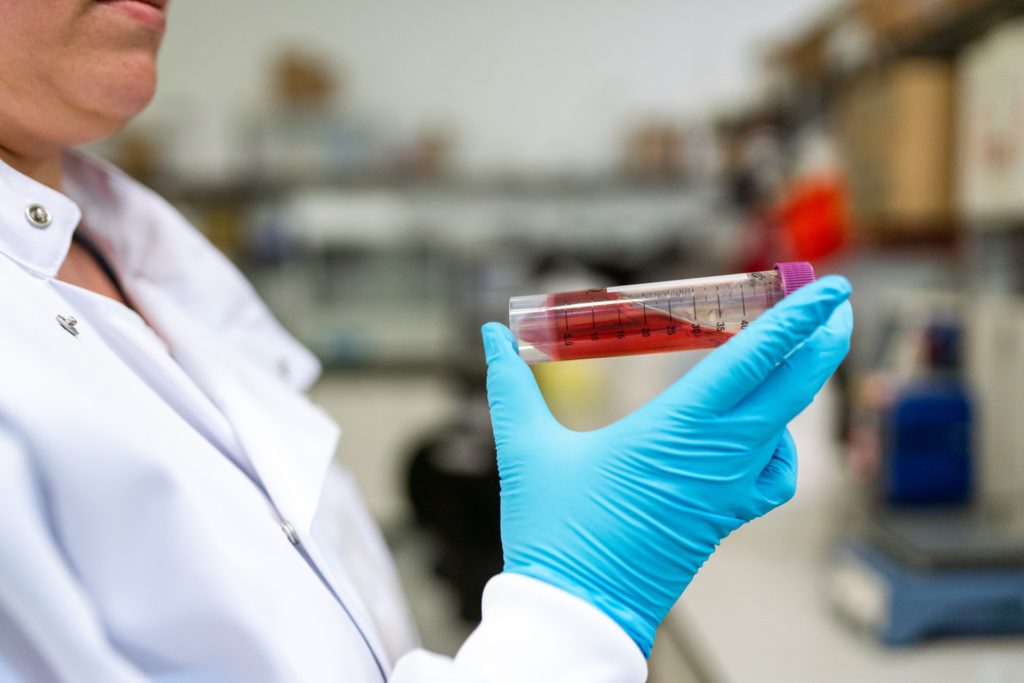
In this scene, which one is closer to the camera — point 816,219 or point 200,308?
point 200,308

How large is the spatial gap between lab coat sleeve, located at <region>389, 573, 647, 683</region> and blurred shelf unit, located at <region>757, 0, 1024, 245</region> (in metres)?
1.39

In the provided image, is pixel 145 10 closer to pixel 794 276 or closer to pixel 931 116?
pixel 794 276

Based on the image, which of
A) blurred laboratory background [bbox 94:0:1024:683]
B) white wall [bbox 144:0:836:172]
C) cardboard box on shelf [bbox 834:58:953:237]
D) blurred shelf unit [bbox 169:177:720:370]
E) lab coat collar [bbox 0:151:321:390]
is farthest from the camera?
white wall [bbox 144:0:836:172]

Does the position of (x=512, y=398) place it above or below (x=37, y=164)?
below

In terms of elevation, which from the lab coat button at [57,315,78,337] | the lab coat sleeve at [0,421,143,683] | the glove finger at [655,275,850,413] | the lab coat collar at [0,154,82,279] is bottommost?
the lab coat sleeve at [0,421,143,683]

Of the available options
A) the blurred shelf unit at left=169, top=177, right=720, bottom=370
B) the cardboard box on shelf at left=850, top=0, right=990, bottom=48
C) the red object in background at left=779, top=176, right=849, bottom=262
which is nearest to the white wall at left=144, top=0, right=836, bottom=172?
the blurred shelf unit at left=169, top=177, right=720, bottom=370

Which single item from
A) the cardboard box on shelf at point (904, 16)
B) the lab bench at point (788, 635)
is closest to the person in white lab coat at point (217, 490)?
the lab bench at point (788, 635)

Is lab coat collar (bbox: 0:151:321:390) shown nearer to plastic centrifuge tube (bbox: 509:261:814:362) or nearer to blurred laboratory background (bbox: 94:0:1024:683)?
plastic centrifuge tube (bbox: 509:261:814:362)

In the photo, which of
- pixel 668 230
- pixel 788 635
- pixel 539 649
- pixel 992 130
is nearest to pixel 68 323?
pixel 539 649

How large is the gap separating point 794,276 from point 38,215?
705mm

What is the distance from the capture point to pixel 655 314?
75 centimetres

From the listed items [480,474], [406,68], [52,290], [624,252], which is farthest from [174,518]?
[406,68]

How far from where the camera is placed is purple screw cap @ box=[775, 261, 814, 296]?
72cm

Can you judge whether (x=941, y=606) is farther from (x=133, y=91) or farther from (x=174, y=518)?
(x=133, y=91)
